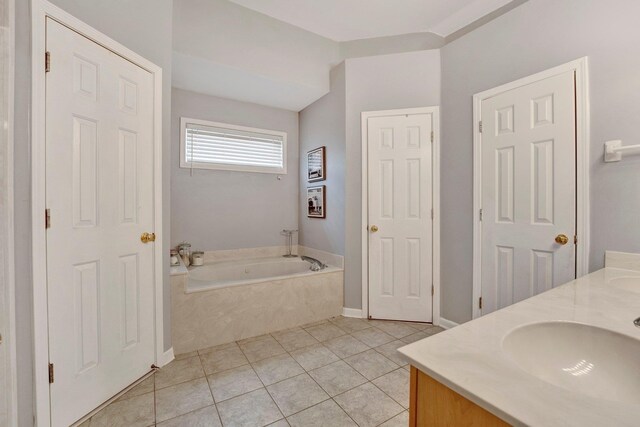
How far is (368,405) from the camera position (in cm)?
164

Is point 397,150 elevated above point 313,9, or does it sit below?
below

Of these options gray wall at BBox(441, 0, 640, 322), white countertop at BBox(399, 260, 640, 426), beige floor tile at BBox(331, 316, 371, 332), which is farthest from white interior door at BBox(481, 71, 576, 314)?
beige floor tile at BBox(331, 316, 371, 332)

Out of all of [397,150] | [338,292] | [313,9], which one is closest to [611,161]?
[397,150]

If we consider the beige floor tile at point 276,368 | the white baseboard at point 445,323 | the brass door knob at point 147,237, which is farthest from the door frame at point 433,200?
the brass door knob at point 147,237

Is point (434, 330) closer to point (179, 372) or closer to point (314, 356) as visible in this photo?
point (314, 356)

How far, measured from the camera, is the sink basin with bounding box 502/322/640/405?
71 cm

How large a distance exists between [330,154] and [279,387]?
236 centimetres

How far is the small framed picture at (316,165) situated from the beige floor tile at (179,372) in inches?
88.3

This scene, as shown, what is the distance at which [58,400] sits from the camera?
143 centimetres

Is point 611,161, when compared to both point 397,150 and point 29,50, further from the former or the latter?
point 29,50

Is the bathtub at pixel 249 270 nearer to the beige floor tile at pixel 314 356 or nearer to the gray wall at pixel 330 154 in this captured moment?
the gray wall at pixel 330 154

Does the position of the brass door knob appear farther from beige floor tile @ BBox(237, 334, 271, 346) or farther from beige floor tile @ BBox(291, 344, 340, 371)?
beige floor tile @ BBox(291, 344, 340, 371)

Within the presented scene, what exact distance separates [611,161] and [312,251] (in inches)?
110

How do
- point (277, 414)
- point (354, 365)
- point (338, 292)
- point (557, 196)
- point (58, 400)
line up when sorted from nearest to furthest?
point (58, 400) → point (277, 414) → point (557, 196) → point (354, 365) → point (338, 292)
